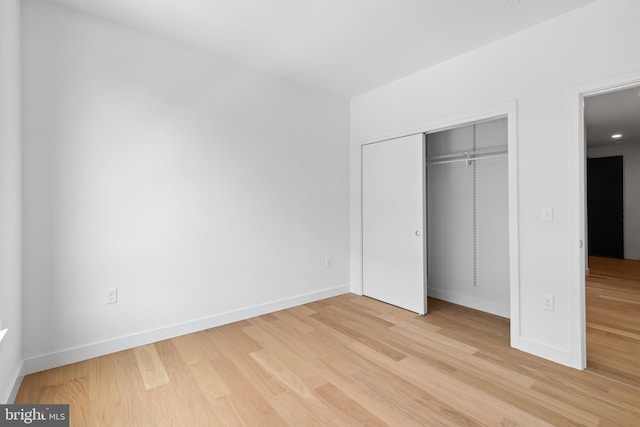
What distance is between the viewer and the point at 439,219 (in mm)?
3836

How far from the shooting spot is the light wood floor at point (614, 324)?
2189 millimetres

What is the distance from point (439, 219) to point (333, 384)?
256 centimetres

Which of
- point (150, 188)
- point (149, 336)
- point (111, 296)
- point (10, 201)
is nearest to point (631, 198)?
point (150, 188)

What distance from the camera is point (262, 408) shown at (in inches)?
69.9

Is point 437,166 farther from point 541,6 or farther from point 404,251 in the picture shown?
point 541,6

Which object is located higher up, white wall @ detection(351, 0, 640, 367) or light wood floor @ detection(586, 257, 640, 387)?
white wall @ detection(351, 0, 640, 367)

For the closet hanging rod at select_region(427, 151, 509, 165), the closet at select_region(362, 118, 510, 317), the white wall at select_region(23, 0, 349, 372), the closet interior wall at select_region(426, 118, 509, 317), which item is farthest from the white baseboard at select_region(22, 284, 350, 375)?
the closet hanging rod at select_region(427, 151, 509, 165)

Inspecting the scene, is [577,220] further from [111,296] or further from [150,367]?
[111,296]

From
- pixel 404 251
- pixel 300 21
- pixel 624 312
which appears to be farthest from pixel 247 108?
pixel 624 312

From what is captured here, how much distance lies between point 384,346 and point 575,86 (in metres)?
2.47

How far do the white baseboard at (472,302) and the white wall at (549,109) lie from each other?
2.62 feet

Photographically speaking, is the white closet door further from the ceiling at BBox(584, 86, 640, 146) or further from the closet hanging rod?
the ceiling at BBox(584, 86, 640, 146)

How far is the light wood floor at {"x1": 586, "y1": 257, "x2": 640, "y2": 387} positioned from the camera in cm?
219

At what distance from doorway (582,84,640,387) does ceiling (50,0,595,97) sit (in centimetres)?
95
